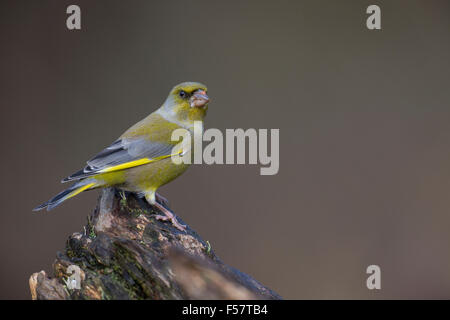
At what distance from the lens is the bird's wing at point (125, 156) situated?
4242mm

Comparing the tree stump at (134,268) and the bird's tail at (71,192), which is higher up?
the bird's tail at (71,192)

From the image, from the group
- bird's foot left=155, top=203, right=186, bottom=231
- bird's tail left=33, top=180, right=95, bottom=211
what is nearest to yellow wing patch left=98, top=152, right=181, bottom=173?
bird's tail left=33, top=180, right=95, bottom=211

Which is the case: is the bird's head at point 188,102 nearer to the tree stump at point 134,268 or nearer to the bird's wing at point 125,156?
the bird's wing at point 125,156

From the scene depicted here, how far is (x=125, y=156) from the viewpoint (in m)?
4.41

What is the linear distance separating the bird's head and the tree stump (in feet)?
3.74

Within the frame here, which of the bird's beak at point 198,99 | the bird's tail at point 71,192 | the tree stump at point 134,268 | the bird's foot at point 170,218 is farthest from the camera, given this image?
the bird's beak at point 198,99

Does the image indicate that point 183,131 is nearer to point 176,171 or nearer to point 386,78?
point 176,171

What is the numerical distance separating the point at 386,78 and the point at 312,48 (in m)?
1.36

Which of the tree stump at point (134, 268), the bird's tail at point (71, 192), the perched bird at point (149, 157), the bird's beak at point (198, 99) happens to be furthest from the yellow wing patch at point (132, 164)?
the bird's beak at point (198, 99)

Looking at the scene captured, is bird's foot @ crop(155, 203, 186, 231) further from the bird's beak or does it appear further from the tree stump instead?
the bird's beak

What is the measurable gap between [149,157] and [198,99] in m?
0.75

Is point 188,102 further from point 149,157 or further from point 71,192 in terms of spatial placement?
point 71,192

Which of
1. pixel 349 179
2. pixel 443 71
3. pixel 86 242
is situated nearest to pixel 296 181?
pixel 349 179
